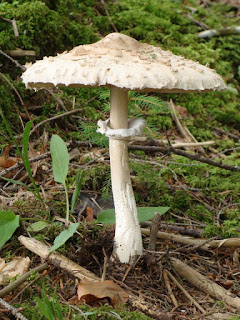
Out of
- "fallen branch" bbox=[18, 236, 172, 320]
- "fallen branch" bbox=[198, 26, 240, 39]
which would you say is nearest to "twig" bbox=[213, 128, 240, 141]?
"fallen branch" bbox=[198, 26, 240, 39]

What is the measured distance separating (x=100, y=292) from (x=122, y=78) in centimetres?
129

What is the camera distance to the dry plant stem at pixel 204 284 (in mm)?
2564

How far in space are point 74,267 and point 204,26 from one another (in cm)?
570

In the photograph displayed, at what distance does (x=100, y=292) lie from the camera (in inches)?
90.9

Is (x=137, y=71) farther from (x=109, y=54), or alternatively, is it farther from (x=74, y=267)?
(x=74, y=267)

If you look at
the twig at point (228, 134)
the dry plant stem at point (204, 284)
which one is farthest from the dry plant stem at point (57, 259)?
the twig at point (228, 134)

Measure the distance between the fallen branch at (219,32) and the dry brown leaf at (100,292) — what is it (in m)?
5.39

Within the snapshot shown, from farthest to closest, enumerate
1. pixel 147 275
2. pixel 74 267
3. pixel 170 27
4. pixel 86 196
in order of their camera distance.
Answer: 1. pixel 170 27
2. pixel 86 196
3. pixel 147 275
4. pixel 74 267

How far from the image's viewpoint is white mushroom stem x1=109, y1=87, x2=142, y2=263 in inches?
108

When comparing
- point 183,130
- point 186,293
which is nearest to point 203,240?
point 186,293

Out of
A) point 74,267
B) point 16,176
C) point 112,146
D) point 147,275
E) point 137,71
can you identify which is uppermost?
point 137,71

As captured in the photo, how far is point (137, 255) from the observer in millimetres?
2787

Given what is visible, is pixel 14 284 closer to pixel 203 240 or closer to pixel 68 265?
pixel 68 265

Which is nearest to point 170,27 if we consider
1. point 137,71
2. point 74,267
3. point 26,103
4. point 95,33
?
point 95,33
